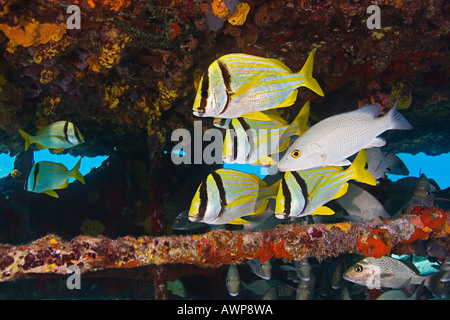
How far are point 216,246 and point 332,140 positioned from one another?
1460mm

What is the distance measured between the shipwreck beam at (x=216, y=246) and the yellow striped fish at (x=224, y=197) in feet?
1.12

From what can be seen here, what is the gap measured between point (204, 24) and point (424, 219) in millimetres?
3435

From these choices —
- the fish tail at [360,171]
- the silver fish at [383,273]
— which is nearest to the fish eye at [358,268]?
the silver fish at [383,273]

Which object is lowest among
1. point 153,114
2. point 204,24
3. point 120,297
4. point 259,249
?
point 120,297

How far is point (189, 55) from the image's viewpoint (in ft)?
13.8

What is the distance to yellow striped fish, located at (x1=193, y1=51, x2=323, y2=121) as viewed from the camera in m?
2.08

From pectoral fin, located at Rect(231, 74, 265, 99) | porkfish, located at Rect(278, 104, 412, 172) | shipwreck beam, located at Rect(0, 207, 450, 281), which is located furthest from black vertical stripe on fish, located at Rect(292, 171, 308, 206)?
pectoral fin, located at Rect(231, 74, 265, 99)

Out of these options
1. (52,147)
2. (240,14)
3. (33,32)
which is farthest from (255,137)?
(52,147)

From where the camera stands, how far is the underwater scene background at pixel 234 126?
2.61 m

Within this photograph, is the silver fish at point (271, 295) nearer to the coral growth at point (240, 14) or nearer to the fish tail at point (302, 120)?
the fish tail at point (302, 120)

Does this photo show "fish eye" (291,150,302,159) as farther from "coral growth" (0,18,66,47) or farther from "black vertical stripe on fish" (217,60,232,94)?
"coral growth" (0,18,66,47)

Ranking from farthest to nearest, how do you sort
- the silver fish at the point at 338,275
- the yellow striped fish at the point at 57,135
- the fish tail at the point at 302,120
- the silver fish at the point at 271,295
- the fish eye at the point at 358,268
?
the silver fish at the point at 338,275 < the silver fish at the point at 271,295 < the yellow striped fish at the point at 57,135 < the fish eye at the point at 358,268 < the fish tail at the point at 302,120
